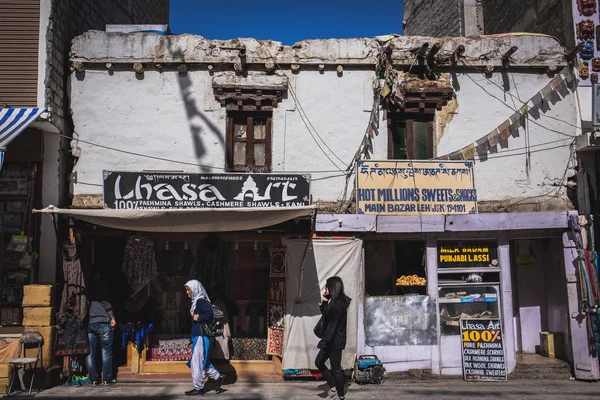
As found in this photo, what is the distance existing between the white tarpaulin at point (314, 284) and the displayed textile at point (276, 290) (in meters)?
0.16

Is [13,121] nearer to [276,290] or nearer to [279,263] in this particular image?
[279,263]

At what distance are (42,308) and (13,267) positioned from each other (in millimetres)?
1081

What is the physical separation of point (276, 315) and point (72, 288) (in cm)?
357

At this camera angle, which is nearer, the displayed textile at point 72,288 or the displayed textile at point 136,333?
the displayed textile at point 72,288

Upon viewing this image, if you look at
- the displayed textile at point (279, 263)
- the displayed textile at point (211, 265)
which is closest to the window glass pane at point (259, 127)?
the displayed textile at point (211, 265)

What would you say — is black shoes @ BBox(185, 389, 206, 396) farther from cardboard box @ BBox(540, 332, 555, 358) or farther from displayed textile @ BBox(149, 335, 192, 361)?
cardboard box @ BBox(540, 332, 555, 358)

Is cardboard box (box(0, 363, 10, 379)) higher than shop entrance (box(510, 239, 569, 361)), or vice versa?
shop entrance (box(510, 239, 569, 361))

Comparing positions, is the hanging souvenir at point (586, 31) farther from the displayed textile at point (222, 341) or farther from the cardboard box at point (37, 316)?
the cardboard box at point (37, 316)

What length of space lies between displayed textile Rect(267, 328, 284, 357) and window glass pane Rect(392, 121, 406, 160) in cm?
403

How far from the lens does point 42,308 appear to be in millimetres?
8141

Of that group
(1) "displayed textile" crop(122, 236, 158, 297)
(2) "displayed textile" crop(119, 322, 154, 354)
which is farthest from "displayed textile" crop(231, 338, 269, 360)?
(1) "displayed textile" crop(122, 236, 158, 297)

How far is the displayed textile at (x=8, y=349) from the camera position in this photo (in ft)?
26.1

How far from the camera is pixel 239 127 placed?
32.1 feet

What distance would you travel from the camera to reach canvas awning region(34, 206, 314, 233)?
25.7 ft
